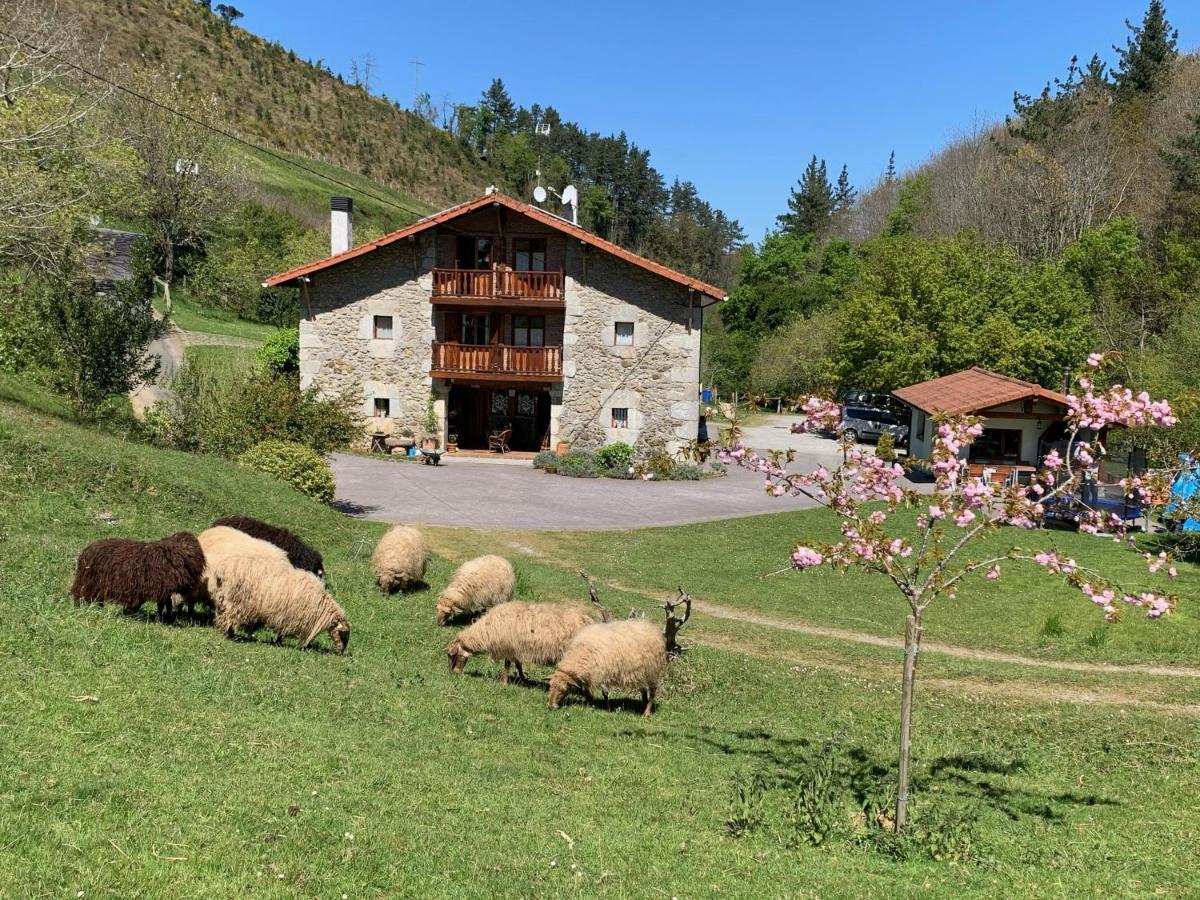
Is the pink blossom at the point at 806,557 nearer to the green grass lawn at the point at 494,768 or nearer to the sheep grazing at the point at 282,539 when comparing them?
the green grass lawn at the point at 494,768

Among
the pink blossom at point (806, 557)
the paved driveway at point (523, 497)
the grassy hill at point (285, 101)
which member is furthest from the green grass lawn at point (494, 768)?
the grassy hill at point (285, 101)

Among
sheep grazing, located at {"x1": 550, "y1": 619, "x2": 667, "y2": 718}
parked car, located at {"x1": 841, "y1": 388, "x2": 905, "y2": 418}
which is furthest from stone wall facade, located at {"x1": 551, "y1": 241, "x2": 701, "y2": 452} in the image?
sheep grazing, located at {"x1": 550, "y1": 619, "x2": 667, "y2": 718}

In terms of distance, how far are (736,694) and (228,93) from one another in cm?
9726

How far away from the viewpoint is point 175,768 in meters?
6.67

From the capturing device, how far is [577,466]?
1305 inches

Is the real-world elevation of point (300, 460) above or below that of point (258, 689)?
above

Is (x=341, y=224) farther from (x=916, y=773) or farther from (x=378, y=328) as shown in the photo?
(x=916, y=773)

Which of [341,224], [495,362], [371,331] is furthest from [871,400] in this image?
[341,224]

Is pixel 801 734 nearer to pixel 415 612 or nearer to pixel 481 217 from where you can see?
pixel 415 612

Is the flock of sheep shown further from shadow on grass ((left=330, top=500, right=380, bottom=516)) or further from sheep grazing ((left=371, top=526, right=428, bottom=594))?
shadow on grass ((left=330, top=500, right=380, bottom=516))

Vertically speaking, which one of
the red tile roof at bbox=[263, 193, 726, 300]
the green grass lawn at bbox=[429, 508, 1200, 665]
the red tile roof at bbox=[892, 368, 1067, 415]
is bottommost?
the green grass lawn at bbox=[429, 508, 1200, 665]

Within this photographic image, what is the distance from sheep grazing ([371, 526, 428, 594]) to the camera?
14969 millimetres

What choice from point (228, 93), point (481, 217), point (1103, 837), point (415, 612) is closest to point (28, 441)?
point (415, 612)

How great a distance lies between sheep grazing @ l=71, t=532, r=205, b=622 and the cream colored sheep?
10.8 feet
